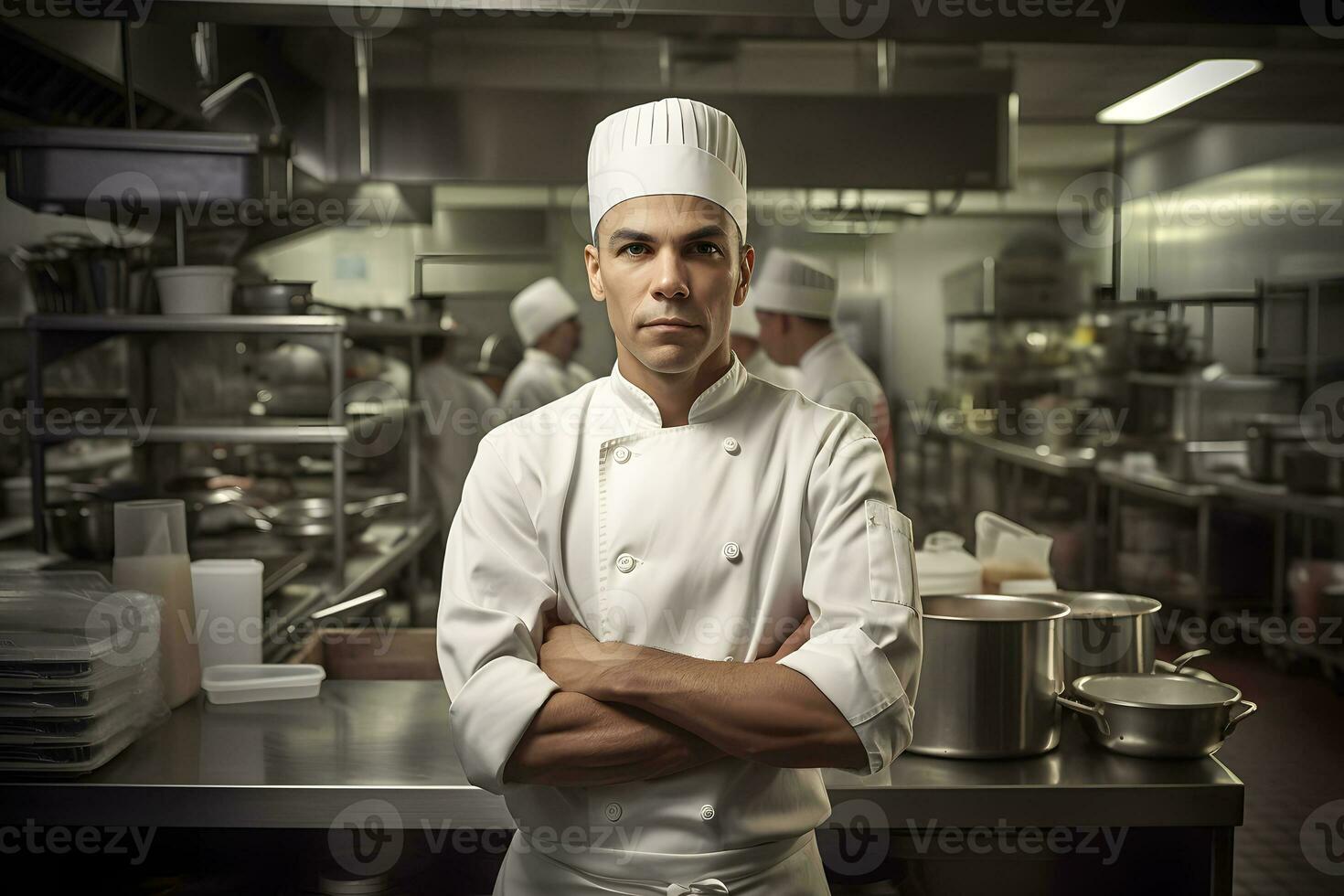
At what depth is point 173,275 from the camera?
321cm

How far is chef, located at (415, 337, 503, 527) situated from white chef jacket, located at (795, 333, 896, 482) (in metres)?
1.77

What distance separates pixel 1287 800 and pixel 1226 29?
2689 millimetres

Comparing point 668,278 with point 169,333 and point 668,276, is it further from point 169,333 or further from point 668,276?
point 169,333

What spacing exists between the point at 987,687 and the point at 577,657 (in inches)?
28.3

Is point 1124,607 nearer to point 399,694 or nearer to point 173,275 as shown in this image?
point 399,694

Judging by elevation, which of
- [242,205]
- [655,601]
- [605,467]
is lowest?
[655,601]

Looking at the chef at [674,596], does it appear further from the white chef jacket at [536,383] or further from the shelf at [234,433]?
the white chef jacket at [536,383]

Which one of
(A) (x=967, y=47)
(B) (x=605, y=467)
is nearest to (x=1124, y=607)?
(B) (x=605, y=467)

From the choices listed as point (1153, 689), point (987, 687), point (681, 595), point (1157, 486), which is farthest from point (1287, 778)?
point (681, 595)

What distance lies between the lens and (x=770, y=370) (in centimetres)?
432

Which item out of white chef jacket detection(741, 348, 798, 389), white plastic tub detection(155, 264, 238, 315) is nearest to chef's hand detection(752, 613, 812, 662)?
white plastic tub detection(155, 264, 238, 315)

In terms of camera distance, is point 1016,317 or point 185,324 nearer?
point 185,324

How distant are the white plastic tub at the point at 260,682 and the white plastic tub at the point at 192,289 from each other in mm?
1581

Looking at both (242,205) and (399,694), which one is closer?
(399,694)
